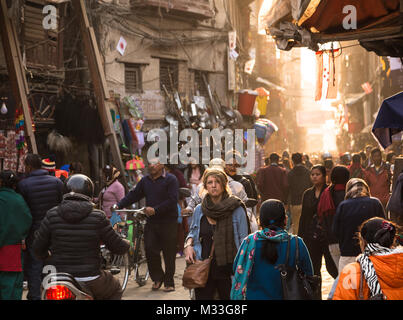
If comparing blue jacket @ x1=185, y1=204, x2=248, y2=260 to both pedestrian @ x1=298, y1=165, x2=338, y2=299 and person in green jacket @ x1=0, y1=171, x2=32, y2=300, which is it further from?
person in green jacket @ x1=0, y1=171, x2=32, y2=300

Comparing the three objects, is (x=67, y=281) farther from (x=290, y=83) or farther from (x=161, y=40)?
(x=290, y=83)

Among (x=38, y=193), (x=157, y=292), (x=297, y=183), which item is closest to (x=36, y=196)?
(x=38, y=193)

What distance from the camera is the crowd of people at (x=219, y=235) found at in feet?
13.5

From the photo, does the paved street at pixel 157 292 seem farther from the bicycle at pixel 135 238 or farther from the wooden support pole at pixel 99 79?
the wooden support pole at pixel 99 79

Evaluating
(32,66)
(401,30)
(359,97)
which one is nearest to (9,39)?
(32,66)

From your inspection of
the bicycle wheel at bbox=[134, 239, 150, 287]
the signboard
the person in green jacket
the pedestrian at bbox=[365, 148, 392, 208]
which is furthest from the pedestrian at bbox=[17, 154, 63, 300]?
the signboard

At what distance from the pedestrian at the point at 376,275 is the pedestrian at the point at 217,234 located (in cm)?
178

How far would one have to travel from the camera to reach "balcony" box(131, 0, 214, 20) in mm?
19641

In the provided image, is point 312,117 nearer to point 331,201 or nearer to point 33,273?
point 331,201

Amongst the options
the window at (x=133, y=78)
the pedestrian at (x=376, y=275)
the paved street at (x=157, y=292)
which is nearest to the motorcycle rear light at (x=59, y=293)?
the pedestrian at (x=376, y=275)

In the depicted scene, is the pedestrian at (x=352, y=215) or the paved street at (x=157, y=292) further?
the paved street at (x=157, y=292)

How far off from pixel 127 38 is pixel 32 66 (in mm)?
5136

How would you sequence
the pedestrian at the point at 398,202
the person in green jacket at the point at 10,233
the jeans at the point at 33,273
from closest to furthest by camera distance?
the pedestrian at the point at 398,202 → the person in green jacket at the point at 10,233 → the jeans at the point at 33,273

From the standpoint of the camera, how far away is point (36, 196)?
25.9 feet
